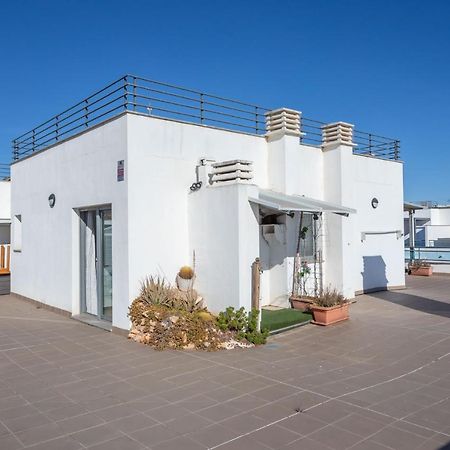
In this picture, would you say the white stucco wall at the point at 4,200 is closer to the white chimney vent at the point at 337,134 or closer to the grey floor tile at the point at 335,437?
the white chimney vent at the point at 337,134

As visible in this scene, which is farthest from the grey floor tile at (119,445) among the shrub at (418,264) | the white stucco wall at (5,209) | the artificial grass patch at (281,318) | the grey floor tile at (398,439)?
the shrub at (418,264)

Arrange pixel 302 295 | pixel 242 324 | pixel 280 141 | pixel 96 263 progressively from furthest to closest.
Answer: pixel 280 141, pixel 302 295, pixel 96 263, pixel 242 324

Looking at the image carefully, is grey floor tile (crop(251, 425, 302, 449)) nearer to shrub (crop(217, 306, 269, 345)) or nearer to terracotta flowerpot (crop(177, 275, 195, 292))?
shrub (crop(217, 306, 269, 345))

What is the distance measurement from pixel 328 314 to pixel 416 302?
16.0ft

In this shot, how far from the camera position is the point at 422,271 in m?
22.2

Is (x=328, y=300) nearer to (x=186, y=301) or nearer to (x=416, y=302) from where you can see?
(x=186, y=301)

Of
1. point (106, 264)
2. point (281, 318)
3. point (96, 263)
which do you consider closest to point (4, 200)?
point (96, 263)

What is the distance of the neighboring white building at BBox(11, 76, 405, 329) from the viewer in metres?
9.99

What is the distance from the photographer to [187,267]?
10688 millimetres

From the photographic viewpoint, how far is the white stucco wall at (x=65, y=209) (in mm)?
10227

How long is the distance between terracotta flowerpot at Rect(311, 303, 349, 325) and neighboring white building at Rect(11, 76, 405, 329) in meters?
1.56

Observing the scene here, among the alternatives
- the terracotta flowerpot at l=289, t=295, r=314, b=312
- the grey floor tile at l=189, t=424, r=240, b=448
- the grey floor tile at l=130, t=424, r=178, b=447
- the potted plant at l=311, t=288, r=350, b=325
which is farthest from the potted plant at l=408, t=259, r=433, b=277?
the grey floor tile at l=130, t=424, r=178, b=447

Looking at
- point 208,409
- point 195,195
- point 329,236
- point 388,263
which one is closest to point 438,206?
point 388,263

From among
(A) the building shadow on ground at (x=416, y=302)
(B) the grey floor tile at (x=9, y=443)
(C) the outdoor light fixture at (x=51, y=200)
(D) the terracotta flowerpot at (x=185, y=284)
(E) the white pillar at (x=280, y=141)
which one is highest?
(E) the white pillar at (x=280, y=141)
